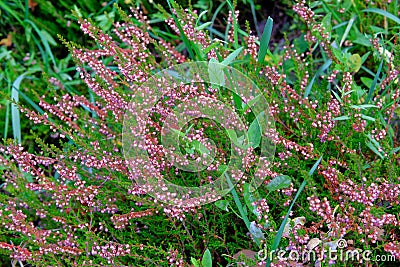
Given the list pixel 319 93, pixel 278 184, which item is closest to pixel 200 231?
pixel 278 184

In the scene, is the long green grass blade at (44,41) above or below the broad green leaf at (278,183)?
above

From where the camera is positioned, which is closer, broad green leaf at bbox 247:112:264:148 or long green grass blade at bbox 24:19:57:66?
broad green leaf at bbox 247:112:264:148

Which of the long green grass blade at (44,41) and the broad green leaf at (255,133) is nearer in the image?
the broad green leaf at (255,133)

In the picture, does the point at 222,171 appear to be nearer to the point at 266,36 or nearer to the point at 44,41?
the point at 266,36

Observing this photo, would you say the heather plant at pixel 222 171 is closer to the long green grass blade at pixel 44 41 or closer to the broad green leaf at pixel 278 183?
the broad green leaf at pixel 278 183

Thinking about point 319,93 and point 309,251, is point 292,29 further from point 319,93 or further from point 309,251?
point 309,251

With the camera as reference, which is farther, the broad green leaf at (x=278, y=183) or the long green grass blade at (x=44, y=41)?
the long green grass blade at (x=44, y=41)

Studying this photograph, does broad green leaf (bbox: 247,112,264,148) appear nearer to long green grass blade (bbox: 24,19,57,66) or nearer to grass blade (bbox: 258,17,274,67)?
grass blade (bbox: 258,17,274,67)

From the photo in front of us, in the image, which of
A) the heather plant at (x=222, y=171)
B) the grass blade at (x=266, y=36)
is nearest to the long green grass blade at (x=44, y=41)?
the heather plant at (x=222, y=171)

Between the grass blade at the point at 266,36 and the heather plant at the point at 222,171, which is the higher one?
the grass blade at the point at 266,36

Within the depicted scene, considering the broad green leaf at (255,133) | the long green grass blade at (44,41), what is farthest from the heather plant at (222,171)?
the long green grass blade at (44,41)

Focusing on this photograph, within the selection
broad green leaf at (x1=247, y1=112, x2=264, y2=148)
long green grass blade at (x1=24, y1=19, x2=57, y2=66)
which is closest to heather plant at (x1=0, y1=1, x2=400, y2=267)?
broad green leaf at (x1=247, y1=112, x2=264, y2=148)

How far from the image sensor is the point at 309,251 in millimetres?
1810

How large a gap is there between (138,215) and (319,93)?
3.48 feet
